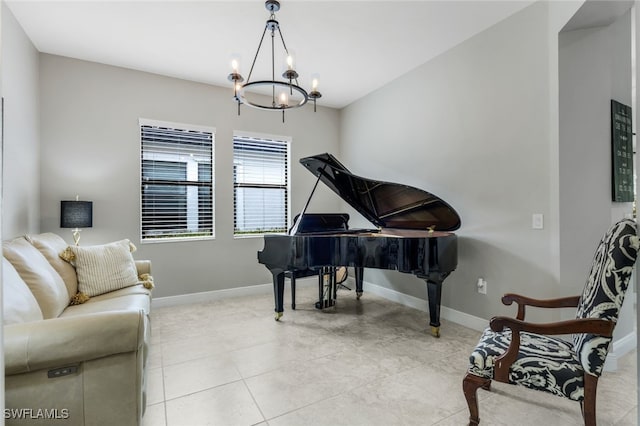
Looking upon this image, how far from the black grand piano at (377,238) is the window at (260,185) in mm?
1158

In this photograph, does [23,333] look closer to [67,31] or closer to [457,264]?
[67,31]

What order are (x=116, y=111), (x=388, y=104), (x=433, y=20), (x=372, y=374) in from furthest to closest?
(x=388, y=104) → (x=116, y=111) → (x=433, y=20) → (x=372, y=374)

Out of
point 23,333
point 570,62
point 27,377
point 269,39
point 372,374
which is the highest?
point 269,39

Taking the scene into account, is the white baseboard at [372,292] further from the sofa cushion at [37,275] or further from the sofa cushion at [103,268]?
the sofa cushion at [37,275]

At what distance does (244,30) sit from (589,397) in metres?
3.55

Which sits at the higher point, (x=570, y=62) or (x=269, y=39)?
(x=269, y=39)

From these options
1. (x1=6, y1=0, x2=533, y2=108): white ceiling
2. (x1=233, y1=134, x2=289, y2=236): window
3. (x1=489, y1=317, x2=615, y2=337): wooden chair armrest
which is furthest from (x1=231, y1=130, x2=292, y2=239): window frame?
(x1=489, y1=317, x2=615, y2=337): wooden chair armrest

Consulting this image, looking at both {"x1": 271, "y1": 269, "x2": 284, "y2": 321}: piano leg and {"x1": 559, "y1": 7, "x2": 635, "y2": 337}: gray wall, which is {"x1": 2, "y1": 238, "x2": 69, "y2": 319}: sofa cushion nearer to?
{"x1": 271, "y1": 269, "x2": 284, "y2": 321}: piano leg

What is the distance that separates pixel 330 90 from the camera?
4.43m

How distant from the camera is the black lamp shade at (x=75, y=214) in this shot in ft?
10.2

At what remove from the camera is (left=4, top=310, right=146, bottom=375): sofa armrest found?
A: 4.56 feet

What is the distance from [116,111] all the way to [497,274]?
4.39 metres

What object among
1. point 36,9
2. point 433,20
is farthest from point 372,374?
point 36,9

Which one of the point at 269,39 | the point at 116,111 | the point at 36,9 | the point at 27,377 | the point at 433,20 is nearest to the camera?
the point at 27,377
